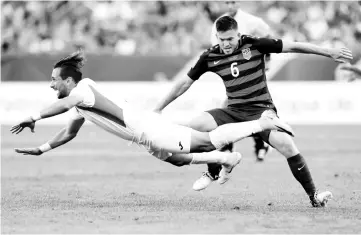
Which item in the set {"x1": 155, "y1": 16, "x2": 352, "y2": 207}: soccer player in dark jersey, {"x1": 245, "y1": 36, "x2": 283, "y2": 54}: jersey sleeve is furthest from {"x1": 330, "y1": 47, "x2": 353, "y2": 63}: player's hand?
{"x1": 245, "y1": 36, "x2": 283, "y2": 54}: jersey sleeve

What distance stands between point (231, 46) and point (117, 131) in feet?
5.18

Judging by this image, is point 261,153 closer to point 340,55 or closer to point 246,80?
point 246,80

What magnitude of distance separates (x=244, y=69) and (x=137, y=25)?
47.3 feet

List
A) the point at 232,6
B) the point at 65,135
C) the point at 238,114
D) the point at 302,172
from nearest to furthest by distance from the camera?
the point at 302,172 < the point at 238,114 < the point at 65,135 < the point at 232,6

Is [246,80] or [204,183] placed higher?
[246,80]

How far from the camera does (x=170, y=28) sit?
2362 cm

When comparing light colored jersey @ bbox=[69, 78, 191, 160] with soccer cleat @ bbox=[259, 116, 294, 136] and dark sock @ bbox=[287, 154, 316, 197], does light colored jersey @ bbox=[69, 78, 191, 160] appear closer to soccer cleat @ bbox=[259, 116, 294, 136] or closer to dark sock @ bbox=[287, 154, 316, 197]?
soccer cleat @ bbox=[259, 116, 294, 136]

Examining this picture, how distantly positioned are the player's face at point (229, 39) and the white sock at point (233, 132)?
861 millimetres

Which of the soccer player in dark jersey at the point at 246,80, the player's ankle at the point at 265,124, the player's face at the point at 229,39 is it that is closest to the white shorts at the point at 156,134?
the soccer player in dark jersey at the point at 246,80

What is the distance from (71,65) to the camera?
9.10 metres

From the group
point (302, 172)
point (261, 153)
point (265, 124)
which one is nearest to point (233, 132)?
point (265, 124)

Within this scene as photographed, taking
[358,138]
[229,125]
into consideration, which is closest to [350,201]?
[229,125]

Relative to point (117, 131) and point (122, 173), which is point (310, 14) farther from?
point (117, 131)

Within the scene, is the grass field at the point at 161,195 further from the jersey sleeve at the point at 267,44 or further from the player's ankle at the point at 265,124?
the jersey sleeve at the point at 267,44
